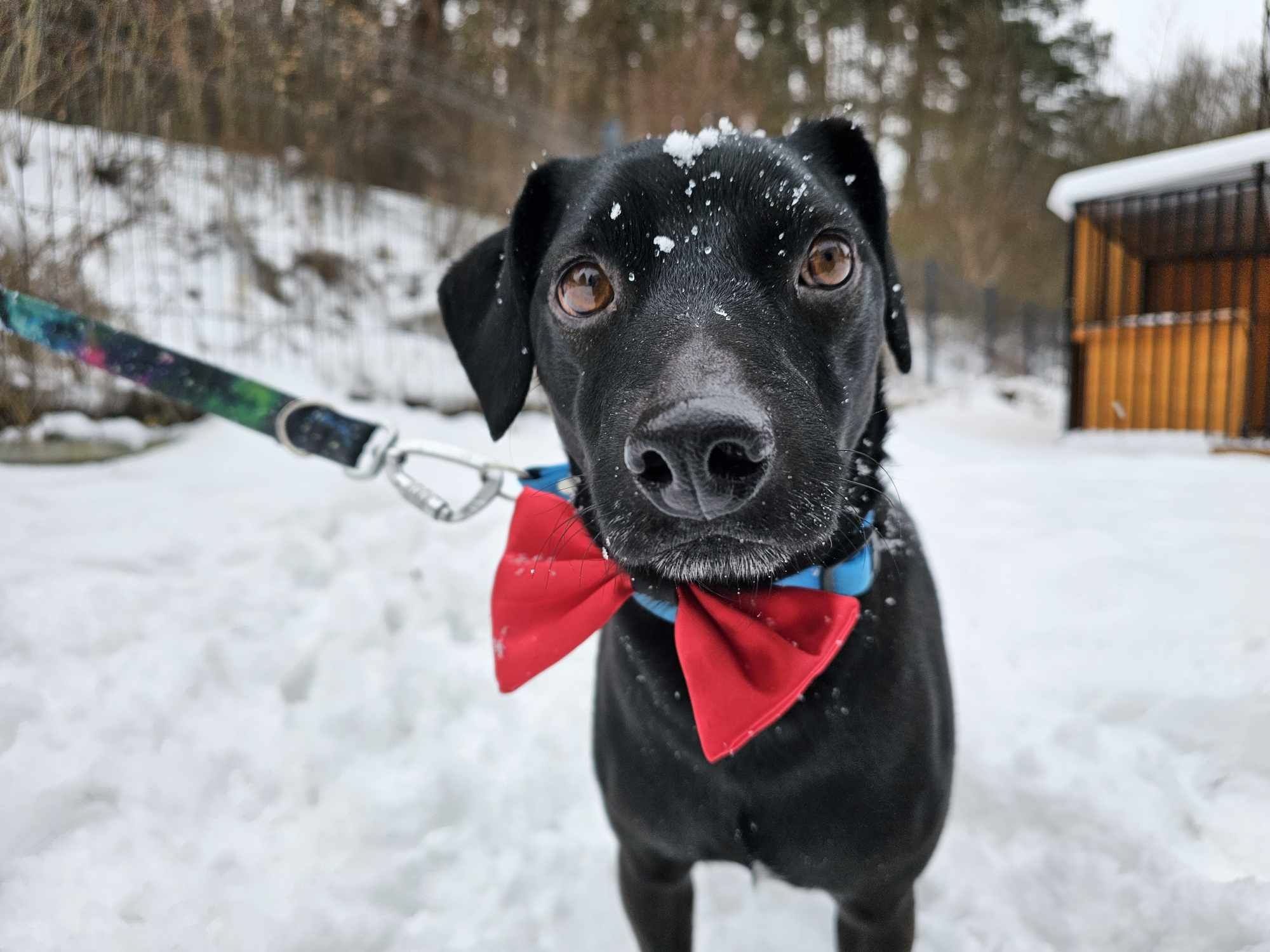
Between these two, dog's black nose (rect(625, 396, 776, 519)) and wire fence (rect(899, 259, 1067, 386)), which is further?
wire fence (rect(899, 259, 1067, 386))

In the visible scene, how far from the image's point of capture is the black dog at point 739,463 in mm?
1190

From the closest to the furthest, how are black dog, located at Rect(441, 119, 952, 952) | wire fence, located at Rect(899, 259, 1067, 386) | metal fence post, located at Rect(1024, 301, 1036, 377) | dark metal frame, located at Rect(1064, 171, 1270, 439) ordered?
black dog, located at Rect(441, 119, 952, 952), dark metal frame, located at Rect(1064, 171, 1270, 439), wire fence, located at Rect(899, 259, 1067, 386), metal fence post, located at Rect(1024, 301, 1036, 377)

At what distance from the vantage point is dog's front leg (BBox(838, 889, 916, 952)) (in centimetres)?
159

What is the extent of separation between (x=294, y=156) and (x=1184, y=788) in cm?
649

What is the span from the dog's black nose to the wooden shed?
23.1 ft

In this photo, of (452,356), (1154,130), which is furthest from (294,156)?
(1154,130)

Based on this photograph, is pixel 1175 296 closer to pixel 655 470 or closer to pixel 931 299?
pixel 931 299

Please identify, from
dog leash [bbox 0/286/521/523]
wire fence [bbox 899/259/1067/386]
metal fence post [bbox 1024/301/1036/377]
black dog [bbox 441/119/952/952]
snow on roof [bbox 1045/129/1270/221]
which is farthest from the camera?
metal fence post [bbox 1024/301/1036/377]

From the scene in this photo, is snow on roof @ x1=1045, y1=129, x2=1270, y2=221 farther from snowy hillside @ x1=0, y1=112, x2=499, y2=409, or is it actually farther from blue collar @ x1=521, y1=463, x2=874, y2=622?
blue collar @ x1=521, y1=463, x2=874, y2=622

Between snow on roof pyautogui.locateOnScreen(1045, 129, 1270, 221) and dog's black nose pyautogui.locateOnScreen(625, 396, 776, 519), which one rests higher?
snow on roof pyautogui.locateOnScreen(1045, 129, 1270, 221)

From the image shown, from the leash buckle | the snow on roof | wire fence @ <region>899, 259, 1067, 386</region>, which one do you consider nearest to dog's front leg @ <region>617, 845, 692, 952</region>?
the leash buckle

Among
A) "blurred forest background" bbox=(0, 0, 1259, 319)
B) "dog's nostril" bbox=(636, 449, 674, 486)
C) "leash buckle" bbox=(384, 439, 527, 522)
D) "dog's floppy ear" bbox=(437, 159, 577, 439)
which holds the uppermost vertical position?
"blurred forest background" bbox=(0, 0, 1259, 319)

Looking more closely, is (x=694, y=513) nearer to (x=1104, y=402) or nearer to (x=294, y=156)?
(x=294, y=156)

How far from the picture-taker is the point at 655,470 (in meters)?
1.10
